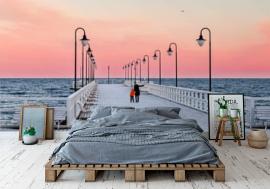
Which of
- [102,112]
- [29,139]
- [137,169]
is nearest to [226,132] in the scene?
[102,112]

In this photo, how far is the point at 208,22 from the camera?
19359 mm

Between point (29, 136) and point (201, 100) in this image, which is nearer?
point (29, 136)

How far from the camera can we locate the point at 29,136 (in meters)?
6.69

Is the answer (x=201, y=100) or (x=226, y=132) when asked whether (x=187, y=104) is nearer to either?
(x=201, y=100)

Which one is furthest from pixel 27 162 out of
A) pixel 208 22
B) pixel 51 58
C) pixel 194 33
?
pixel 51 58

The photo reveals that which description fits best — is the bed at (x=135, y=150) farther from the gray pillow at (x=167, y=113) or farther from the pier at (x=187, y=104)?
the pier at (x=187, y=104)

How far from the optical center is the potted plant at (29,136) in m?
6.69

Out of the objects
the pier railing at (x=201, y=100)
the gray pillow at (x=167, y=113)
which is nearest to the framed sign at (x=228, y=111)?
the gray pillow at (x=167, y=113)

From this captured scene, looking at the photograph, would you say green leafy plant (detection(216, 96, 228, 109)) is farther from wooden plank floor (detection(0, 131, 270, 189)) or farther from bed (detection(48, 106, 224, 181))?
bed (detection(48, 106, 224, 181))

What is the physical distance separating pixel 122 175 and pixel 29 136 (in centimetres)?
264

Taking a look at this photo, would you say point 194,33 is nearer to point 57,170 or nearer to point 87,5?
point 87,5

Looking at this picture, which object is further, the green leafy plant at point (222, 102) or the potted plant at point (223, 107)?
the green leafy plant at point (222, 102)

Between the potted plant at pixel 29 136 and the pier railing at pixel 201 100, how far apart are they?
4.87 meters

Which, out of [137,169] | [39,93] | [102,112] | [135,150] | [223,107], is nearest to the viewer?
[137,169]
